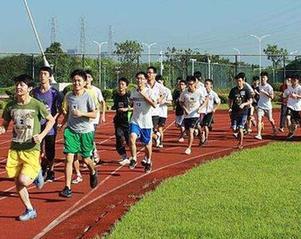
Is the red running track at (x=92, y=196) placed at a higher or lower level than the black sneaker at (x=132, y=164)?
lower

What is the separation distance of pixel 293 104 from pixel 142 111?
6658 mm

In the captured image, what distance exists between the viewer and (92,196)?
9750mm

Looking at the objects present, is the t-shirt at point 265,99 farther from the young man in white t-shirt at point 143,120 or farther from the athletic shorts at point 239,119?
the young man in white t-shirt at point 143,120

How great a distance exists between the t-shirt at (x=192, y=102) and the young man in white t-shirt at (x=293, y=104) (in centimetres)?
341

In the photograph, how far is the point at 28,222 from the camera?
797 cm

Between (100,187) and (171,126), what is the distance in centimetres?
1291

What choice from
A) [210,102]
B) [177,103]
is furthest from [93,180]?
[177,103]

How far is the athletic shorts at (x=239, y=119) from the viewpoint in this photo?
15453mm

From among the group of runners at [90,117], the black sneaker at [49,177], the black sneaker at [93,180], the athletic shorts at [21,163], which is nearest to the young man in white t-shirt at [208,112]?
the group of runners at [90,117]

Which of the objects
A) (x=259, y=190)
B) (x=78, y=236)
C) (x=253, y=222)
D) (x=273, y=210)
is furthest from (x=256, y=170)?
(x=78, y=236)

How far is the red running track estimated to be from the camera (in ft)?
25.2

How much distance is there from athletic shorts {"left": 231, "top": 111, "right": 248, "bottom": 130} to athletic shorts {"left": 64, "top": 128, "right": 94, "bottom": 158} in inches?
253

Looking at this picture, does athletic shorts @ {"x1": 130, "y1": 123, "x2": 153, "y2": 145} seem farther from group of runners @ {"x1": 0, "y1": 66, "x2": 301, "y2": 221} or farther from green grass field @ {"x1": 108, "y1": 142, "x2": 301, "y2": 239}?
green grass field @ {"x1": 108, "y1": 142, "x2": 301, "y2": 239}

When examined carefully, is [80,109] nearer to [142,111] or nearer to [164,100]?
[142,111]
